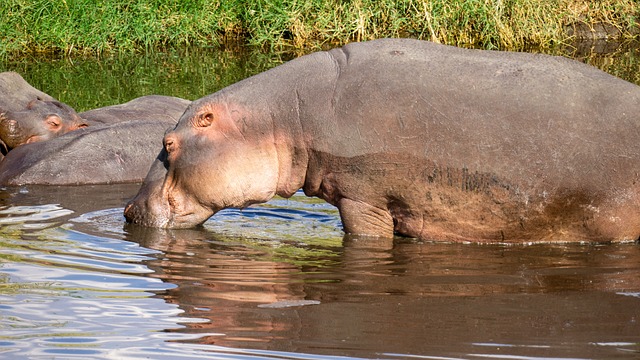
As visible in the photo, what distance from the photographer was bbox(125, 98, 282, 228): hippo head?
23.0 feet

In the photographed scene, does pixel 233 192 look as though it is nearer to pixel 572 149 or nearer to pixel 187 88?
pixel 572 149

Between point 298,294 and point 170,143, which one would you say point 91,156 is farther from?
point 298,294

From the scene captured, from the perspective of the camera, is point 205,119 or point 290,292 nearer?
point 290,292

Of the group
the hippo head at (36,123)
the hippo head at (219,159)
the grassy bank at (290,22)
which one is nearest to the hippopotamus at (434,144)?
the hippo head at (219,159)

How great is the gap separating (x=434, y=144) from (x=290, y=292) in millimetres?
1391

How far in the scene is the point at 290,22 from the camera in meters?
17.6

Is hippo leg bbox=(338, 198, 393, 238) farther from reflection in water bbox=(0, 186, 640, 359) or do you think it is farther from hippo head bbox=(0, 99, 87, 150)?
hippo head bbox=(0, 99, 87, 150)

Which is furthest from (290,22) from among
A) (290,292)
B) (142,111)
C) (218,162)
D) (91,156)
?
(290,292)

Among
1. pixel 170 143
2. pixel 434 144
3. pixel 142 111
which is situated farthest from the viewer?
pixel 142 111

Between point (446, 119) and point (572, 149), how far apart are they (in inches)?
27.4

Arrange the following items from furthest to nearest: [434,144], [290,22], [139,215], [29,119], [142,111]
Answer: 1. [290,22]
2. [142,111]
3. [29,119]
4. [139,215]
5. [434,144]

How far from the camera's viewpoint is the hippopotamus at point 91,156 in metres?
9.53

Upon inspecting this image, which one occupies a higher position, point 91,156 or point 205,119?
point 205,119

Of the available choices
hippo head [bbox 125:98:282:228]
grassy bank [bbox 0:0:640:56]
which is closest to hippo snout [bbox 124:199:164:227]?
hippo head [bbox 125:98:282:228]
